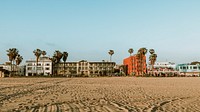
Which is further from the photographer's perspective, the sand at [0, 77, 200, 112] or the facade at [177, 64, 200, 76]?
the facade at [177, 64, 200, 76]

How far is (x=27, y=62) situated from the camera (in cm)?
11688

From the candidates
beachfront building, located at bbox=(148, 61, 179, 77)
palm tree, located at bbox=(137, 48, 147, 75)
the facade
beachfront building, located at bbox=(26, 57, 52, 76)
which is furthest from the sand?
beachfront building, located at bbox=(26, 57, 52, 76)

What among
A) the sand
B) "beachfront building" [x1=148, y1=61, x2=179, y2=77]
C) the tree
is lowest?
the sand

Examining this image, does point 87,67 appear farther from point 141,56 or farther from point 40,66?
point 141,56

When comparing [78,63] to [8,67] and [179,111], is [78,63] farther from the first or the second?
[179,111]

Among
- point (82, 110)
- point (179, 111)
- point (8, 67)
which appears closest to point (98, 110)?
point (82, 110)

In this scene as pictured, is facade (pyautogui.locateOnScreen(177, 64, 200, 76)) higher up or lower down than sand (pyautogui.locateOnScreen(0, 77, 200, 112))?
higher up

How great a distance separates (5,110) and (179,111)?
6.62 metres

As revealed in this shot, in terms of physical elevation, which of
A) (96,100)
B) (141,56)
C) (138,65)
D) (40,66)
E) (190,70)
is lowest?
(96,100)

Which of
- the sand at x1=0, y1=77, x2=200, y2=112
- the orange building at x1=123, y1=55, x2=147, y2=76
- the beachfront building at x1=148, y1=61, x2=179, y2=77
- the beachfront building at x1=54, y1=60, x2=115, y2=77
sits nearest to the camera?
the sand at x1=0, y1=77, x2=200, y2=112

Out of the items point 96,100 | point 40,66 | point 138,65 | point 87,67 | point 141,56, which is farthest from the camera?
point 87,67

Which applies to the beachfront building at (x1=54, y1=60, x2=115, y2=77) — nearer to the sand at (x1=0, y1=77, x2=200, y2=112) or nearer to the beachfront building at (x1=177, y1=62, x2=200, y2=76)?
the beachfront building at (x1=177, y1=62, x2=200, y2=76)

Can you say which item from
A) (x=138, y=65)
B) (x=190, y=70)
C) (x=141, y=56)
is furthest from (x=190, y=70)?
(x=141, y=56)

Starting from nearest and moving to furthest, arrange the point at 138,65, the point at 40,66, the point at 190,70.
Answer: the point at 138,65, the point at 190,70, the point at 40,66
